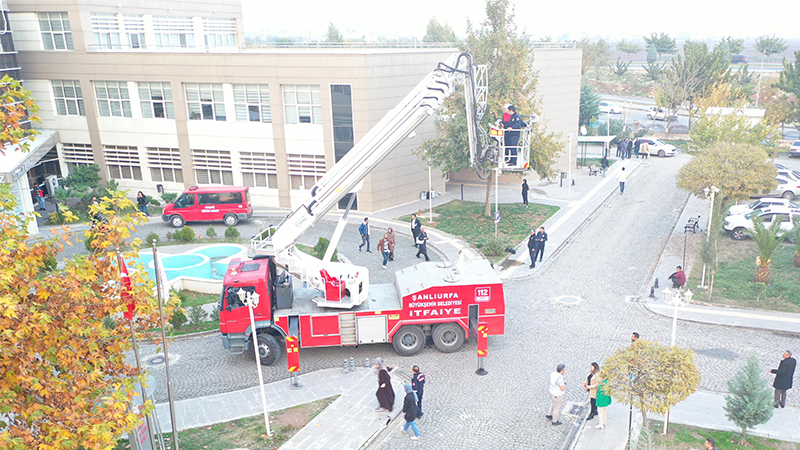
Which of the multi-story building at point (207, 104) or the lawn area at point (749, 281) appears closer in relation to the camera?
the lawn area at point (749, 281)

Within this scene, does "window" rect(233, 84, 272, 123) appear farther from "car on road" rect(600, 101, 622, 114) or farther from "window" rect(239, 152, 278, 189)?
"car on road" rect(600, 101, 622, 114)

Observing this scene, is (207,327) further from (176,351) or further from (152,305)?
(152,305)

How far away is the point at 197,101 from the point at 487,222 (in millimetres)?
18688

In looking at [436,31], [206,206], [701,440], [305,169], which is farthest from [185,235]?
[436,31]

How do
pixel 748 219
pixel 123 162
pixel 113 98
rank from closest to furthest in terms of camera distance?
pixel 748 219, pixel 113 98, pixel 123 162

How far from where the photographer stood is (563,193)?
3853cm

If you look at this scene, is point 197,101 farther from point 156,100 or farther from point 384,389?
point 384,389

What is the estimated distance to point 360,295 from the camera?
59.5ft

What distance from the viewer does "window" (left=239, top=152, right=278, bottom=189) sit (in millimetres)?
36188

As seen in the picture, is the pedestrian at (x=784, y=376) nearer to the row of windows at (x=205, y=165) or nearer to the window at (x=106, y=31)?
the row of windows at (x=205, y=165)

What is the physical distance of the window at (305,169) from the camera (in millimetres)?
35188

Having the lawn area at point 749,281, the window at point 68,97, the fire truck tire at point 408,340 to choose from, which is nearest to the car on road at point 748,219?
the lawn area at point 749,281

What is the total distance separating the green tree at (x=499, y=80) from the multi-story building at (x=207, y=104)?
13.9ft

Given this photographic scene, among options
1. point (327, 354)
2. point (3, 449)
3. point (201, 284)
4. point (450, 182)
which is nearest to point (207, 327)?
point (201, 284)
